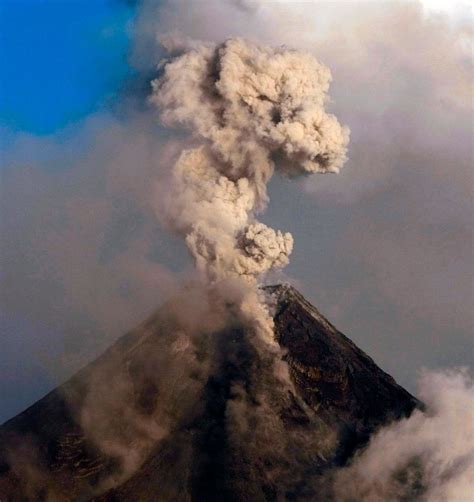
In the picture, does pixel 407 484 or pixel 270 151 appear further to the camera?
pixel 270 151

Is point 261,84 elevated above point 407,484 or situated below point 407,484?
above

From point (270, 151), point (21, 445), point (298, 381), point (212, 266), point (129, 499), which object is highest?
point (270, 151)

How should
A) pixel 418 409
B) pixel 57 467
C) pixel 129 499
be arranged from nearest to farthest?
pixel 129 499 → pixel 57 467 → pixel 418 409

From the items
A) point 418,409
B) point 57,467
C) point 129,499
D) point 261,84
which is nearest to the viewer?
point 129,499

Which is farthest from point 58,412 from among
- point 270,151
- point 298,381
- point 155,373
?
point 270,151

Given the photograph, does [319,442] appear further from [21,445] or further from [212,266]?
[21,445]

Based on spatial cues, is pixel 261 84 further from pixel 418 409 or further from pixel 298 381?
pixel 418 409
